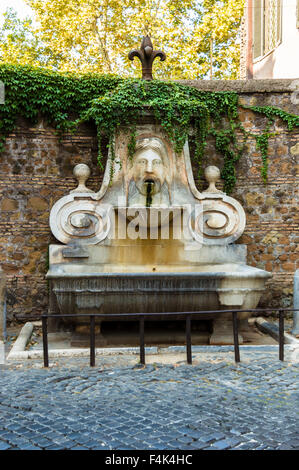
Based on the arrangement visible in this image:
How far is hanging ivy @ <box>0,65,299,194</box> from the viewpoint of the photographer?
7.95m

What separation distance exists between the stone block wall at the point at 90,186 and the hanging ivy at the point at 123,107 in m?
0.17

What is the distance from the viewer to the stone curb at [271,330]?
21.3ft

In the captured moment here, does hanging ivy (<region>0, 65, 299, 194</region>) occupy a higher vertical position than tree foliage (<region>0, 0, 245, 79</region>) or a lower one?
lower

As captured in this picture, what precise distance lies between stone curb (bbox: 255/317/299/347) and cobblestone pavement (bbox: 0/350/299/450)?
0.88 meters

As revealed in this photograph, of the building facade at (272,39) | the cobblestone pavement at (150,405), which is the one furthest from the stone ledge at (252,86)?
the cobblestone pavement at (150,405)

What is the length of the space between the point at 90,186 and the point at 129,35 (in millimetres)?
12712

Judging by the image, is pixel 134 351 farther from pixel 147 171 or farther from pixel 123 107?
pixel 123 107

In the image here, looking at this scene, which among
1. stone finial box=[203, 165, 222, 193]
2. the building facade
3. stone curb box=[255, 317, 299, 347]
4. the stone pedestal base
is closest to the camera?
stone curb box=[255, 317, 299, 347]

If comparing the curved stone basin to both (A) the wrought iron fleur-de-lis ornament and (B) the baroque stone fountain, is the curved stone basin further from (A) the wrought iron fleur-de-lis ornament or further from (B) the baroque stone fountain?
(A) the wrought iron fleur-de-lis ornament

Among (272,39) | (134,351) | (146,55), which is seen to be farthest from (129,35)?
(134,351)

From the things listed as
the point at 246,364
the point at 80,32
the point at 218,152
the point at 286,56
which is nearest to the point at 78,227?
the point at 218,152

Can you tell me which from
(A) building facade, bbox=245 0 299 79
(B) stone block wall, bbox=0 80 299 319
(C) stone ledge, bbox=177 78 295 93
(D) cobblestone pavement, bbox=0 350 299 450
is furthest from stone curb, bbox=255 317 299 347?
(A) building facade, bbox=245 0 299 79

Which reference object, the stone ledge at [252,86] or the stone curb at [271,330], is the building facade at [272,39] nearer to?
the stone ledge at [252,86]
